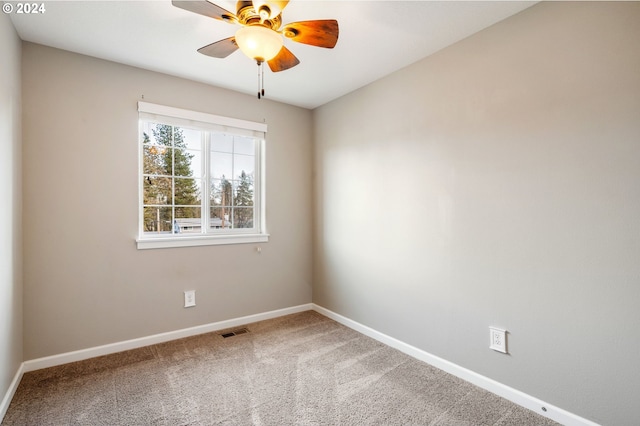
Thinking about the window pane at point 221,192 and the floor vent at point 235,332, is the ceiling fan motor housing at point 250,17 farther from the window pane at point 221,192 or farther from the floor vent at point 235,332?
the floor vent at point 235,332

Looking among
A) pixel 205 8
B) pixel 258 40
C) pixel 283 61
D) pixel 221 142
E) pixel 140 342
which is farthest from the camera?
pixel 221 142

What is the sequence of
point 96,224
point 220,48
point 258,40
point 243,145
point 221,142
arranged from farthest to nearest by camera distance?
point 243,145 < point 221,142 < point 96,224 < point 220,48 < point 258,40

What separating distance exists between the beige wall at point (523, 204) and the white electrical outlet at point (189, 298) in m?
1.74

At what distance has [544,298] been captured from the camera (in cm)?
190

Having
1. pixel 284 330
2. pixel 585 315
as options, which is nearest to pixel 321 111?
pixel 284 330

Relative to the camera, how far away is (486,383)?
2150 mm

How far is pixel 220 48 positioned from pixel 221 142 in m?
1.45

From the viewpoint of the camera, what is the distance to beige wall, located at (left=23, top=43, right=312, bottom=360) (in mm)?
2395

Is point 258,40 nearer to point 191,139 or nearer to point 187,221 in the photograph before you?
point 191,139

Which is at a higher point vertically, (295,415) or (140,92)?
(140,92)

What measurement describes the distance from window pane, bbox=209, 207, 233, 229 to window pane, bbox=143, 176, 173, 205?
43cm

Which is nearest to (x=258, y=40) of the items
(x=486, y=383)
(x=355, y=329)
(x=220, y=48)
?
(x=220, y=48)

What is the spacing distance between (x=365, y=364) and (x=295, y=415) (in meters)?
0.80

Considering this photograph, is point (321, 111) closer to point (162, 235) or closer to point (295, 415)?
point (162, 235)
